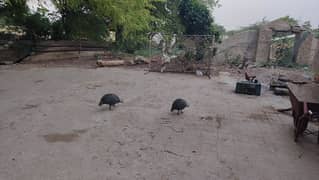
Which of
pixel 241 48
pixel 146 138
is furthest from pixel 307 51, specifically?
pixel 146 138

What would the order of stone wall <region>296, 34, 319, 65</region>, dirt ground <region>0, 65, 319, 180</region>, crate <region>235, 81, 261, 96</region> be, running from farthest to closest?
1. stone wall <region>296, 34, 319, 65</region>
2. crate <region>235, 81, 261, 96</region>
3. dirt ground <region>0, 65, 319, 180</region>

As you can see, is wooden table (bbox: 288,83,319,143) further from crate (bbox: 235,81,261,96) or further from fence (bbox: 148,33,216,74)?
fence (bbox: 148,33,216,74)

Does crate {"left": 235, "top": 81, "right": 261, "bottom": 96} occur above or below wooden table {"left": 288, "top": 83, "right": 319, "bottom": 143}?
below

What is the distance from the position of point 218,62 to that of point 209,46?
8.58 feet

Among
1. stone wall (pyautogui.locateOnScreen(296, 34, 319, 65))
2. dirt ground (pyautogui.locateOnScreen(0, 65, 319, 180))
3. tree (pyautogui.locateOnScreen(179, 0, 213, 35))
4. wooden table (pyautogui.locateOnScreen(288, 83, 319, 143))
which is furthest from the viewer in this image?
tree (pyautogui.locateOnScreen(179, 0, 213, 35))

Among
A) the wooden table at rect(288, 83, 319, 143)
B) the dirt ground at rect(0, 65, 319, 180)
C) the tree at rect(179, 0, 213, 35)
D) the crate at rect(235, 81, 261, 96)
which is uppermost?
the tree at rect(179, 0, 213, 35)

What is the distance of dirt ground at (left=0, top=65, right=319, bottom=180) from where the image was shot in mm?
2697

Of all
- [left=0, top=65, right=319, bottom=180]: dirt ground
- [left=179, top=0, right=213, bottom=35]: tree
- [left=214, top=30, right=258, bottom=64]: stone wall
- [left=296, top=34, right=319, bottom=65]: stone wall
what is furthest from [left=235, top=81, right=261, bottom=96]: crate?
[left=179, top=0, right=213, bottom=35]: tree

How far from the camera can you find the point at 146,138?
352 cm

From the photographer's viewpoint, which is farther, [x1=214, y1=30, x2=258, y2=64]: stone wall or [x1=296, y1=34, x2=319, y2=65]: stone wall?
[x1=214, y1=30, x2=258, y2=64]: stone wall

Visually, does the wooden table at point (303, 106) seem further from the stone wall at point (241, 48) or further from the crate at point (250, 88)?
the stone wall at point (241, 48)

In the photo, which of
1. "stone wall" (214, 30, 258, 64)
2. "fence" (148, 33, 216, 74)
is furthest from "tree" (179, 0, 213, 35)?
"fence" (148, 33, 216, 74)

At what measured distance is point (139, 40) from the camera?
12742 mm

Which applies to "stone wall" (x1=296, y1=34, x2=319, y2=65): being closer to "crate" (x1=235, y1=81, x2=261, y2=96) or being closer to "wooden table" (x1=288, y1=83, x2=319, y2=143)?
"crate" (x1=235, y1=81, x2=261, y2=96)
